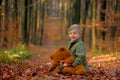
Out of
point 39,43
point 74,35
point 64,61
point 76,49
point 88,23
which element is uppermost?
point 74,35

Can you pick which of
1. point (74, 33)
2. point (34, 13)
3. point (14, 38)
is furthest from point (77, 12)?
point (74, 33)

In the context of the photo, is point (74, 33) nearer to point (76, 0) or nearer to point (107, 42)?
point (107, 42)

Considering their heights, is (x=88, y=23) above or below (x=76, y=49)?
below

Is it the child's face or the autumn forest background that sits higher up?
the child's face

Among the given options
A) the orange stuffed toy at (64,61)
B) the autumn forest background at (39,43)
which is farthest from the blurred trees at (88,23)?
the orange stuffed toy at (64,61)

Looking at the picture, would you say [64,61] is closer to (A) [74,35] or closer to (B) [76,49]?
(B) [76,49]

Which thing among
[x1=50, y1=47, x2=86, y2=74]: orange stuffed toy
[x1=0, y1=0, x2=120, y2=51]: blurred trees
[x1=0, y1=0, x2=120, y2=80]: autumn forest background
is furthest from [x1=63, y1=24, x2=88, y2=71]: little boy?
[x1=0, y1=0, x2=120, y2=51]: blurred trees

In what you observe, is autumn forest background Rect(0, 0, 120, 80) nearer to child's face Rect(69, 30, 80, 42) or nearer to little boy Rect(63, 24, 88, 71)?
little boy Rect(63, 24, 88, 71)

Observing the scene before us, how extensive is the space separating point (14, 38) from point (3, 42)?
3.84 feet

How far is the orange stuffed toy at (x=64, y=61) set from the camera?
7301mm

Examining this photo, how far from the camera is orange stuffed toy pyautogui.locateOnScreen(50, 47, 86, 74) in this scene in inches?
287

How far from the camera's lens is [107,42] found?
66.3ft

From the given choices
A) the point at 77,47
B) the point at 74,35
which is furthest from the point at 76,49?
the point at 74,35

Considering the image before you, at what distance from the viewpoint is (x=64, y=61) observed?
7348 mm
